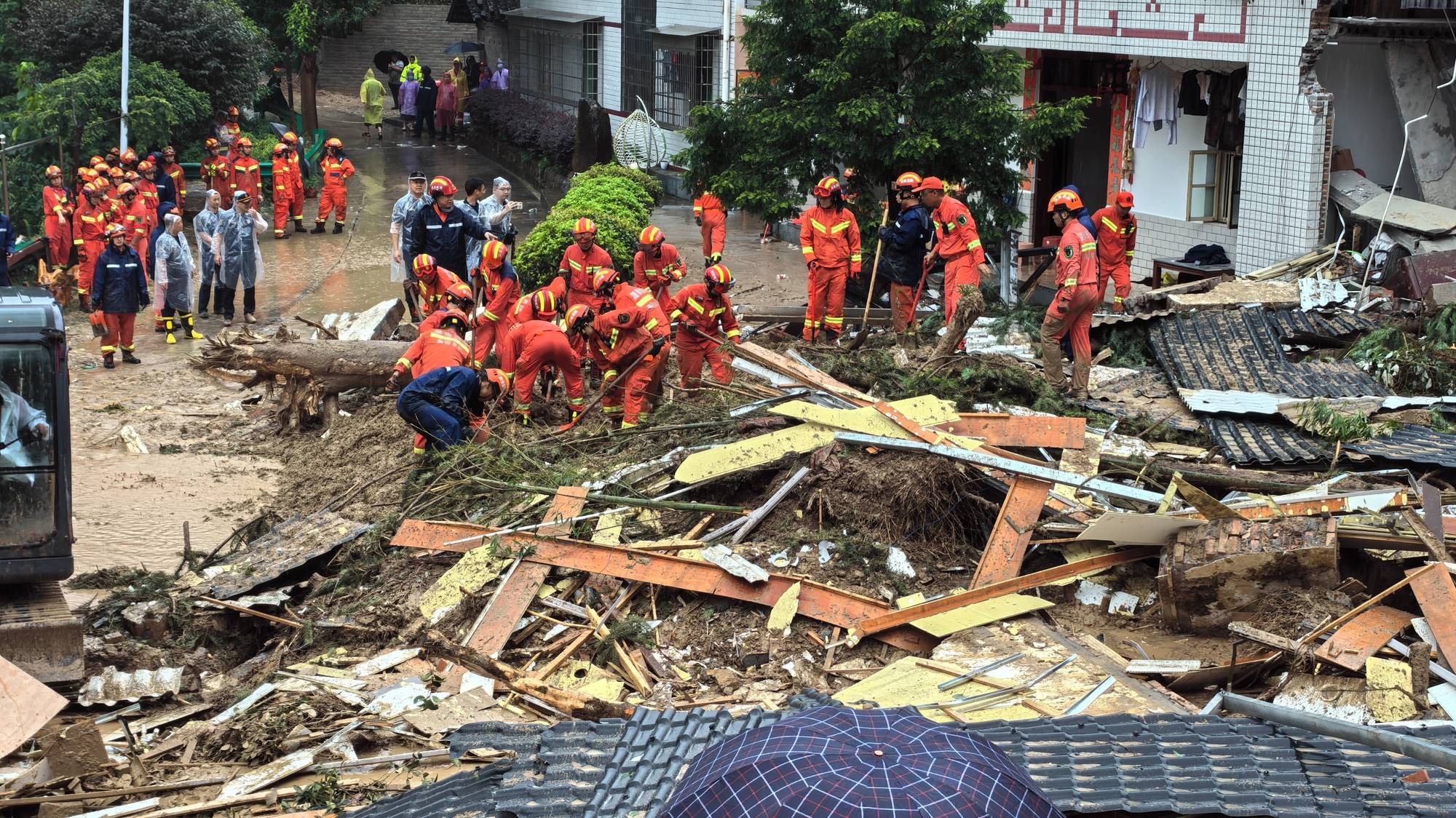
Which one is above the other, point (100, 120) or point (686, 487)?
point (100, 120)

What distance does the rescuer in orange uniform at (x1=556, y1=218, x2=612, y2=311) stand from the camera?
41.0ft

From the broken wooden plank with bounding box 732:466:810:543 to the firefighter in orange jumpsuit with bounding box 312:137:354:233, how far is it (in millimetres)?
14893

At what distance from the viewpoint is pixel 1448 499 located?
795 centimetres

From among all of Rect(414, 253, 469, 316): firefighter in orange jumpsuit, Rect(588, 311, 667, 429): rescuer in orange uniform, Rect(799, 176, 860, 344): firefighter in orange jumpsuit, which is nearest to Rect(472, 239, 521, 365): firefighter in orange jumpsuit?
Rect(414, 253, 469, 316): firefighter in orange jumpsuit

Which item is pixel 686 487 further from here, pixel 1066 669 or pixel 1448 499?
pixel 1448 499

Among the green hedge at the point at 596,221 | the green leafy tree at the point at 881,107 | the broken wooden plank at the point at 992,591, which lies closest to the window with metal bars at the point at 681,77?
the green hedge at the point at 596,221

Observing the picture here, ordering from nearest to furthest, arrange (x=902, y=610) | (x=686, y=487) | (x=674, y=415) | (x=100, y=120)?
(x=902, y=610) → (x=686, y=487) → (x=674, y=415) → (x=100, y=120)

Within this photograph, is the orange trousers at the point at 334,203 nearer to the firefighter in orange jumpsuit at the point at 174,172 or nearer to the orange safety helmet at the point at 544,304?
the firefighter in orange jumpsuit at the point at 174,172

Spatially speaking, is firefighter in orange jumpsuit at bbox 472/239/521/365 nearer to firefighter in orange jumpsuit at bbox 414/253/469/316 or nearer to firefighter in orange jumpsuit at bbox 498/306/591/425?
firefighter in orange jumpsuit at bbox 414/253/469/316

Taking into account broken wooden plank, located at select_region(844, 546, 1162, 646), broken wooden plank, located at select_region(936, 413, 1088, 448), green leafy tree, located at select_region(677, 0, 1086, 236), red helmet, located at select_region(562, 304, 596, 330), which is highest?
green leafy tree, located at select_region(677, 0, 1086, 236)

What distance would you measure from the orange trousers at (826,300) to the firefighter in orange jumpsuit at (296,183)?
1062 centimetres

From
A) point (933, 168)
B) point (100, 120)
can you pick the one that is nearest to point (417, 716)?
point (933, 168)

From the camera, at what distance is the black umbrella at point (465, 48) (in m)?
38.4

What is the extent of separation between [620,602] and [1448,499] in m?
4.62
